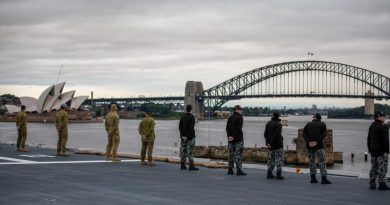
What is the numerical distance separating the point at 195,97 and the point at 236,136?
155081 mm

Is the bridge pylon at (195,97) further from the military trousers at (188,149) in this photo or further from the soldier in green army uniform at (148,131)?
the military trousers at (188,149)

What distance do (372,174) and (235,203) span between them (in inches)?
155

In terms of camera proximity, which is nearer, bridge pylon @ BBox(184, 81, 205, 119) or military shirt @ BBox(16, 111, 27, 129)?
military shirt @ BBox(16, 111, 27, 129)

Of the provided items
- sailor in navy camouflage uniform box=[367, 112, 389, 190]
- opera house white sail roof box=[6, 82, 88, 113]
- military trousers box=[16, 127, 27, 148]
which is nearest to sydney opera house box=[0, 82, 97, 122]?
opera house white sail roof box=[6, 82, 88, 113]

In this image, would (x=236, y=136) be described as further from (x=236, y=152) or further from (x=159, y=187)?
(x=159, y=187)

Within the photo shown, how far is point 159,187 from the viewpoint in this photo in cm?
1248

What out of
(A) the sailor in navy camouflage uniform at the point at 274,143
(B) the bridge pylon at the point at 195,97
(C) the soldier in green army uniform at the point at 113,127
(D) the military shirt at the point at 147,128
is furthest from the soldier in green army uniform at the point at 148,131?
(B) the bridge pylon at the point at 195,97

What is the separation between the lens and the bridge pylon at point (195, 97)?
169 m

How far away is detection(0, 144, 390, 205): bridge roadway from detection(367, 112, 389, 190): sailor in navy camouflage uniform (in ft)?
1.29

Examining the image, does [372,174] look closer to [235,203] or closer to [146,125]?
[235,203]

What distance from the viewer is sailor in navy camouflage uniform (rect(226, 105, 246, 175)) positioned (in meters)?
15.5

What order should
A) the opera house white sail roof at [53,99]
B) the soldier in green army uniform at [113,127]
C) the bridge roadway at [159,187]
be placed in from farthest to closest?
the opera house white sail roof at [53,99] < the soldier in green army uniform at [113,127] < the bridge roadway at [159,187]

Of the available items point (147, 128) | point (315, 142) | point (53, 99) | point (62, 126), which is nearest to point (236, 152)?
point (315, 142)

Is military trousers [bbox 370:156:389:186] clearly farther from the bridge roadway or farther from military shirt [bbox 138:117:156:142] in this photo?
military shirt [bbox 138:117:156:142]
